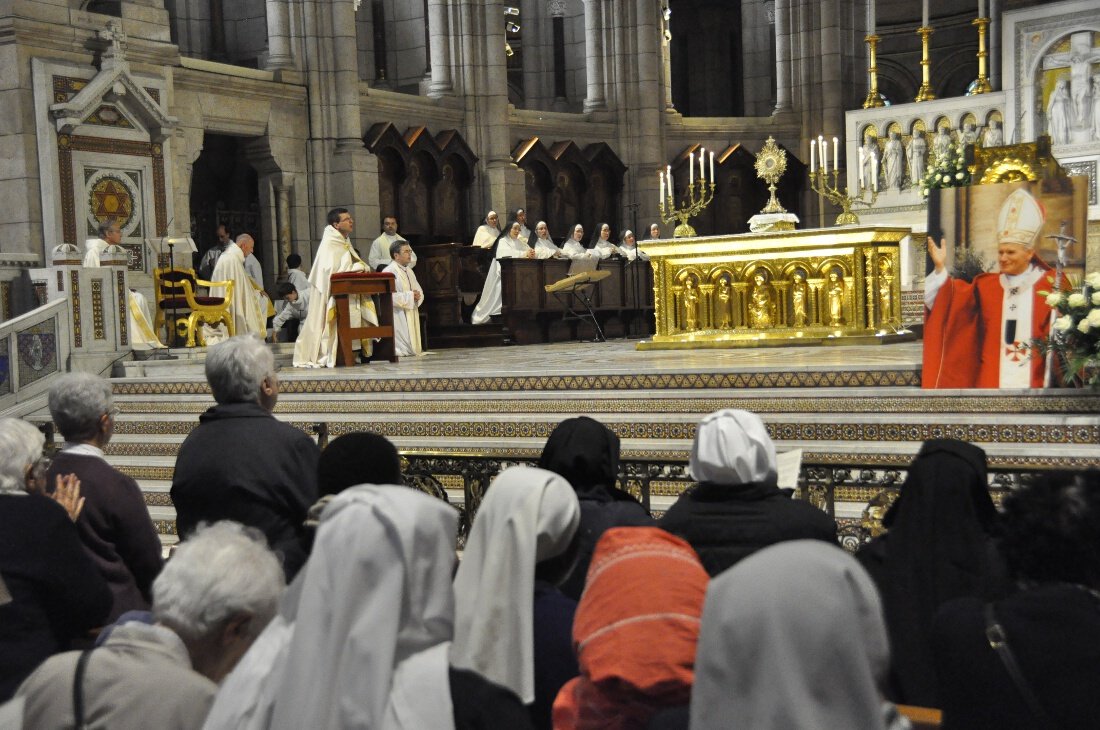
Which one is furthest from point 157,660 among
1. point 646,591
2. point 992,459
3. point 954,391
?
point 954,391

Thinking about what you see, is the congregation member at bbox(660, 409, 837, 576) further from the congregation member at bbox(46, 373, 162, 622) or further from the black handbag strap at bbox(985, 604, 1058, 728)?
the congregation member at bbox(46, 373, 162, 622)

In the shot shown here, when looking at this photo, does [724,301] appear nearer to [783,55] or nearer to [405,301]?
[405,301]

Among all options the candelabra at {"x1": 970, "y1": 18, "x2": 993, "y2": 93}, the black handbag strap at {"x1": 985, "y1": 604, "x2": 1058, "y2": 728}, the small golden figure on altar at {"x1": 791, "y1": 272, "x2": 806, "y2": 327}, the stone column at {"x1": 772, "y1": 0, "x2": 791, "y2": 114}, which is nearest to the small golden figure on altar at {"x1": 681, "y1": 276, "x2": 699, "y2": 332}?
the small golden figure on altar at {"x1": 791, "y1": 272, "x2": 806, "y2": 327}

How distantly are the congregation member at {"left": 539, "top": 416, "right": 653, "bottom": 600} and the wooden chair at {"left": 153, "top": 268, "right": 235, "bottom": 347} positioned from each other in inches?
425

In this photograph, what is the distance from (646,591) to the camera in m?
2.30

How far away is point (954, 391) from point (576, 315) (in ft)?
31.8

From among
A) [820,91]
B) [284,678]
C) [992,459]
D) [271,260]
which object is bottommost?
[992,459]

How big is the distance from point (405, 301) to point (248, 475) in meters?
10.3

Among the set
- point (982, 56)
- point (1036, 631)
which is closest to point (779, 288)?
point (982, 56)

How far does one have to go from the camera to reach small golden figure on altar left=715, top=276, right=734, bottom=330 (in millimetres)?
12906

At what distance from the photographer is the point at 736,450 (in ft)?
10.6

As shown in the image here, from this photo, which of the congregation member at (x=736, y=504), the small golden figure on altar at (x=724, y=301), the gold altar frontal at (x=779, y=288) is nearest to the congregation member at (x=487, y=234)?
the gold altar frontal at (x=779, y=288)

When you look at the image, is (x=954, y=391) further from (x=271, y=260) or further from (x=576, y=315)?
(x=271, y=260)

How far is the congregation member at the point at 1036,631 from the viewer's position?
6.49 ft
